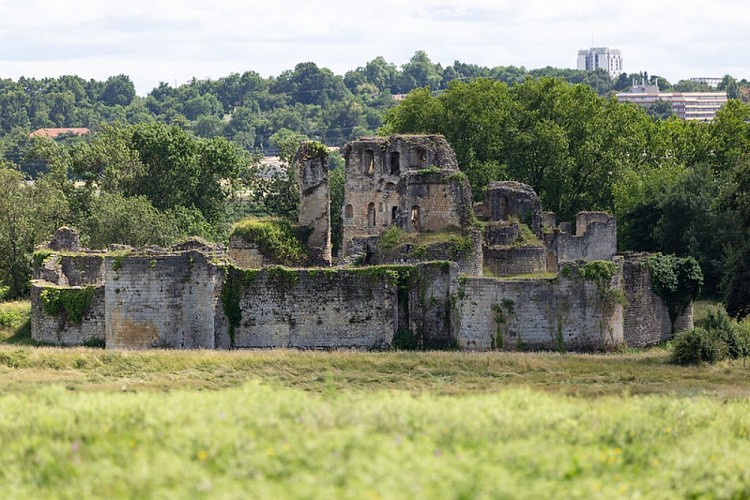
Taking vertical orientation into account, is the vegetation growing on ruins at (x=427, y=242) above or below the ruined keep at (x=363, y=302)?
above

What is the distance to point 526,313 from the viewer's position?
43938 mm

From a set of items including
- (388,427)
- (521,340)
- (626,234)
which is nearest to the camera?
(388,427)

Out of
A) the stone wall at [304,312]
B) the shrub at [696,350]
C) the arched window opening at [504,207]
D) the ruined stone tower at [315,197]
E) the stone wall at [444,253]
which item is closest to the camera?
the shrub at [696,350]

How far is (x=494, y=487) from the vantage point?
22.0m

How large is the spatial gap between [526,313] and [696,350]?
5035 millimetres

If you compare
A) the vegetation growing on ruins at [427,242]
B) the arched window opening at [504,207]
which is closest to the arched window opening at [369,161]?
the arched window opening at [504,207]

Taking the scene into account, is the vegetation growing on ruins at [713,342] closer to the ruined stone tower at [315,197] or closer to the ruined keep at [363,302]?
the ruined keep at [363,302]

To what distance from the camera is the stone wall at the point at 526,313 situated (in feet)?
144

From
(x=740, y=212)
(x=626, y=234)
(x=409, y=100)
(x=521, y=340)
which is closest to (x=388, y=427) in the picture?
(x=521, y=340)

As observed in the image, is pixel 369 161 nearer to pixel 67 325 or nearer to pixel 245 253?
pixel 245 253

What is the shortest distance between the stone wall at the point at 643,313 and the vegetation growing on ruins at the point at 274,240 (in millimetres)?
11280

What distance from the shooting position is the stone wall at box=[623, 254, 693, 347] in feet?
155

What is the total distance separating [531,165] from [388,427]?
50.4 meters

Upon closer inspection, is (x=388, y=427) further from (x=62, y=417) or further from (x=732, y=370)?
(x=732, y=370)
